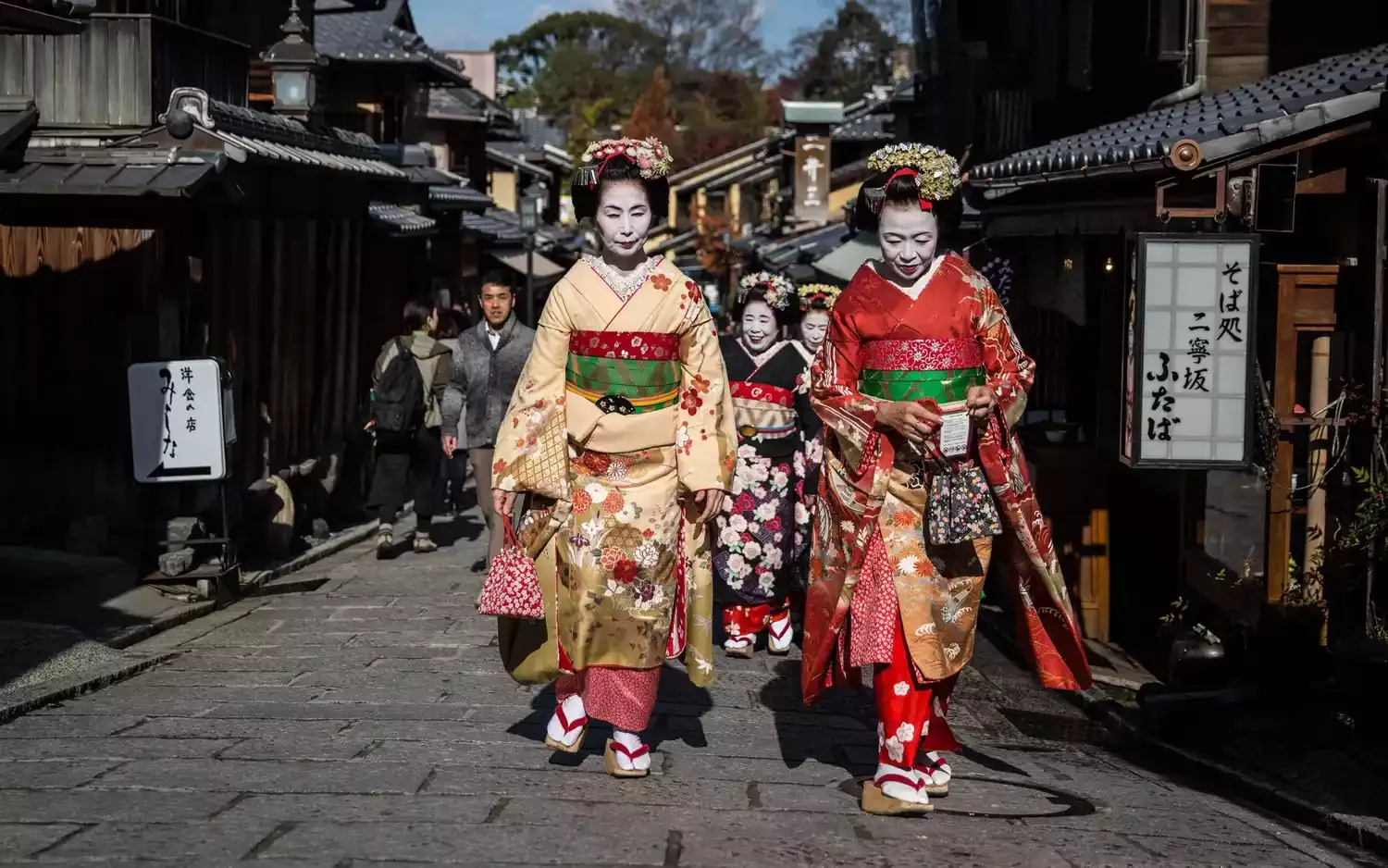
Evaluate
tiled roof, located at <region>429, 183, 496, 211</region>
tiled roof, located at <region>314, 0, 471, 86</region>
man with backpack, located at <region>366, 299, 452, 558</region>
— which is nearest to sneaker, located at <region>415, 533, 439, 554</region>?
man with backpack, located at <region>366, 299, 452, 558</region>

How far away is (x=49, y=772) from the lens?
6.46m

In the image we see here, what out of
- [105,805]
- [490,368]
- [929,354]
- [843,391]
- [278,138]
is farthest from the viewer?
[278,138]

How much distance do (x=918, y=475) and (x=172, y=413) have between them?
651 cm

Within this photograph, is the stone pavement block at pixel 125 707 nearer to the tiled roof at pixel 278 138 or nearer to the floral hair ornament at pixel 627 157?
the floral hair ornament at pixel 627 157

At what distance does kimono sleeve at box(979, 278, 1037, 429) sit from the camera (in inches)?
265

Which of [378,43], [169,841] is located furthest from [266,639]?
[378,43]

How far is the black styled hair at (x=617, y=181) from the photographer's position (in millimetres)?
6945

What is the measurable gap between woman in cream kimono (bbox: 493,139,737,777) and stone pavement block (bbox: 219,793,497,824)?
95 cm

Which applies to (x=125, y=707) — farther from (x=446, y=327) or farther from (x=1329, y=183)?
(x=446, y=327)

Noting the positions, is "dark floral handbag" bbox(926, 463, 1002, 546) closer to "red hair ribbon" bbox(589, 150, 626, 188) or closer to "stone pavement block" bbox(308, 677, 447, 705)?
"red hair ribbon" bbox(589, 150, 626, 188)

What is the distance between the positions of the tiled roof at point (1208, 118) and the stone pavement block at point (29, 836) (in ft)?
20.9

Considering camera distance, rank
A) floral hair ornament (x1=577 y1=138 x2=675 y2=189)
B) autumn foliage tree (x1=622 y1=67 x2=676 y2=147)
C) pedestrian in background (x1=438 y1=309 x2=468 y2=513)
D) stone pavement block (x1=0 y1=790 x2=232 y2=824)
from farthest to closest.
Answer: autumn foliage tree (x1=622 y1=67 x2=676 y2=147), pedestrian in background (x1=438 y1=309 x2=468 y2=513), floral hair ornament (x1=577 y1=138 x2=675 y2=189), stone pavement block (x1=0 y1=790 x2=232 y2=824)

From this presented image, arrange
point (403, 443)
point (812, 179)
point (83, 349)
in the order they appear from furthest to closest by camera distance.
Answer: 1. point (812, 179)
2. point (403, 443)
3. point (83, 349)

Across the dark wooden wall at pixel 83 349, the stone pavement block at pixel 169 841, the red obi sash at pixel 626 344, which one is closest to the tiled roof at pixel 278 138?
the dark wooden wall at pixel 83 349
